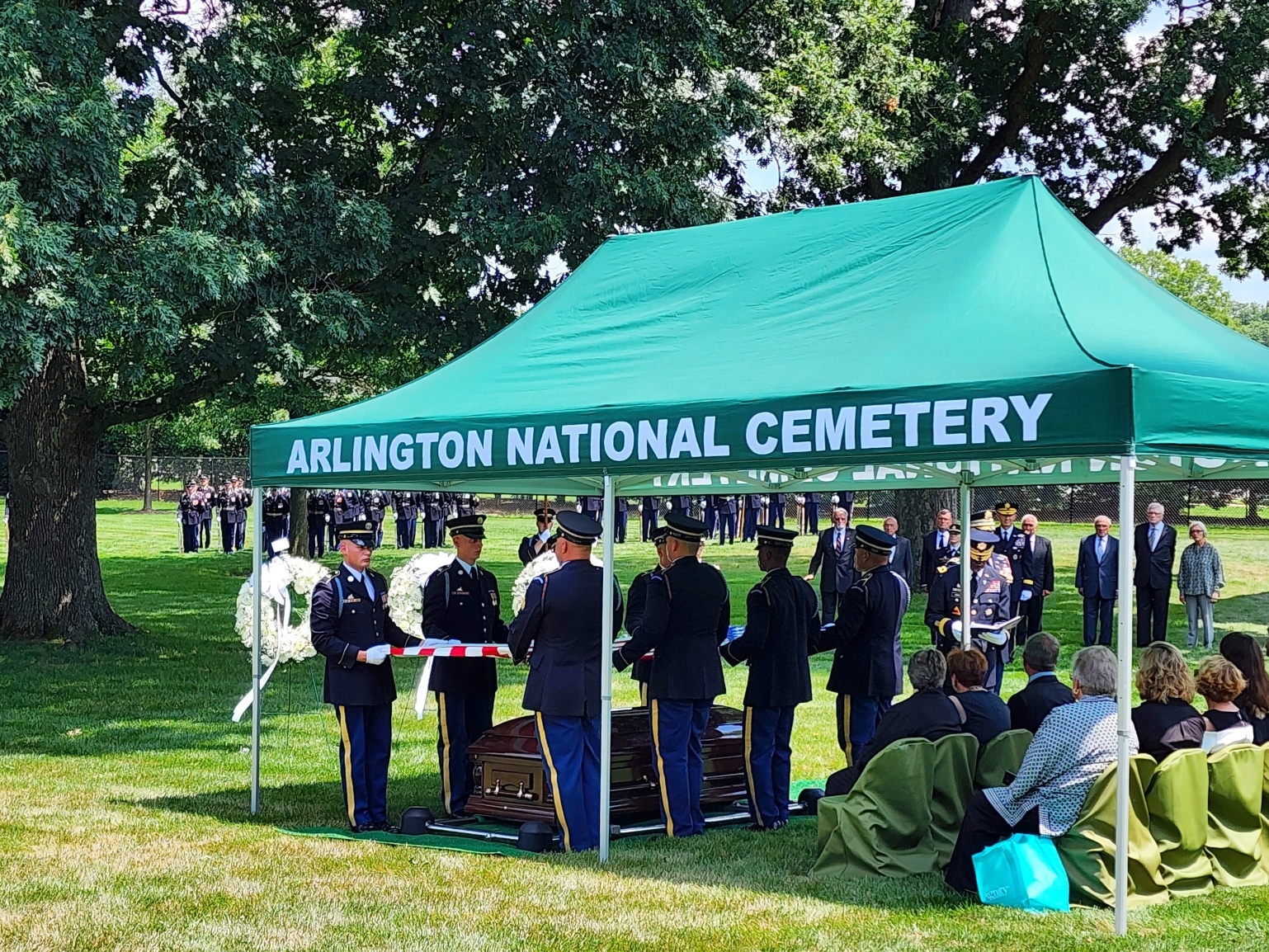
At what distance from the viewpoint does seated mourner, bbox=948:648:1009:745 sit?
7895 mm

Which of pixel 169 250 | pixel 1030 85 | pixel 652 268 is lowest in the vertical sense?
pixel 652 268

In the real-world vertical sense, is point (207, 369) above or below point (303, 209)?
below

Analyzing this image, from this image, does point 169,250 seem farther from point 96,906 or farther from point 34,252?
point 96,906

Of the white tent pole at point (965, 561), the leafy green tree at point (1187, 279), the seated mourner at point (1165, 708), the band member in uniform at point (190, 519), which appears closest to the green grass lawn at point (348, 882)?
the seated mourner at point (1165, 708)

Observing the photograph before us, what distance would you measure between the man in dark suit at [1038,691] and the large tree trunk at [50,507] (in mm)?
14052

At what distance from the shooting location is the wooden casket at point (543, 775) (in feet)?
29.9

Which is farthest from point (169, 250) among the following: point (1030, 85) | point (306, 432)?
point (1030, 85)

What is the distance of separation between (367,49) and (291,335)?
395cm

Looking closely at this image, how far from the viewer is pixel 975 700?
8039 mm

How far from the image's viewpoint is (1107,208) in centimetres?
2584

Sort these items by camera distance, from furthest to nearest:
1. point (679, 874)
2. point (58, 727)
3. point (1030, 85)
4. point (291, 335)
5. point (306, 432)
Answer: point (1030, 85) < point (291, 335) < point (58, 727) < point (306, 432) < point (679, 874)

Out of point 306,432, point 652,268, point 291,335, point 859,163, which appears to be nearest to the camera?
point 306,432

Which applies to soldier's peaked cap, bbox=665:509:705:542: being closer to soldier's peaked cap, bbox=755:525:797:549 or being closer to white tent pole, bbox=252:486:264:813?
soldier's peaked cap, bbox=755:525:797:549

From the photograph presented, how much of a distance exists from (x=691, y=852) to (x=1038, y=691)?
2.08 m
